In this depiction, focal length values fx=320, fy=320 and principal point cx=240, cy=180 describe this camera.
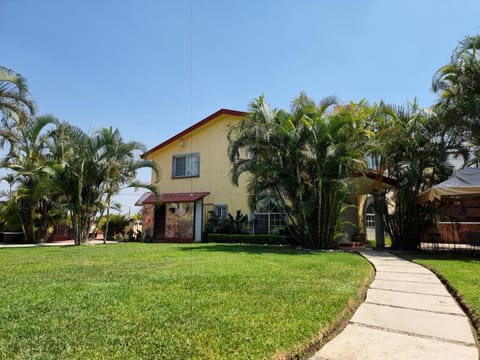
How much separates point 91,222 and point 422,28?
677 inches

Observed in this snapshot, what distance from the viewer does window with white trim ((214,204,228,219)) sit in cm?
1968

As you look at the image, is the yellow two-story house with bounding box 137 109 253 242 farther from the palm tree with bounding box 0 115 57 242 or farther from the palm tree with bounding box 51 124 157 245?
the palm tree with bounding box 0 115 57 242

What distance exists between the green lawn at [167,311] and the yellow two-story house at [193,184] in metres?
12.4

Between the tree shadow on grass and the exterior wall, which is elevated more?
the exterior wall

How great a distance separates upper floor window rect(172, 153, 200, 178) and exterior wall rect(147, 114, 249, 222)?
261 mm

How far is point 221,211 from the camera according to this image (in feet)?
65.3

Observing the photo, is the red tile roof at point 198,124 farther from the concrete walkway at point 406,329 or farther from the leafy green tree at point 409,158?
the concrete walkway at point 406,329

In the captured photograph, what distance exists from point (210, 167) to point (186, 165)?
6.56ft

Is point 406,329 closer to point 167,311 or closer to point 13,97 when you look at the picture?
point 167,311

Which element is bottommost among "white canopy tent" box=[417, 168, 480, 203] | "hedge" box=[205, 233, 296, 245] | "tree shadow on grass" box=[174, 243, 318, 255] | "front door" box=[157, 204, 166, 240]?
"tree shadow on grass" box=[174, 243, 318, 255]

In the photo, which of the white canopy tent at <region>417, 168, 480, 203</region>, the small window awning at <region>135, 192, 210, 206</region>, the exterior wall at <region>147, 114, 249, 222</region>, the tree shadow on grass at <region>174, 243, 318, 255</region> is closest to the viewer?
the white canopy tent at <region>417, 168, 480, 203</region>

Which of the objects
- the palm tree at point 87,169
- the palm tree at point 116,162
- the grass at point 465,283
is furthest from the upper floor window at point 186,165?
the grass at point 465,283

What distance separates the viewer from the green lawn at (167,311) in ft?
9.59

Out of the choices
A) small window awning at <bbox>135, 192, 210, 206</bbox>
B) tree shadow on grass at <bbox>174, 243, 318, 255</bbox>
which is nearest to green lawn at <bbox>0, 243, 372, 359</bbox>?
tree shadow on grass at <bbox>174, 243, 318, 255</bbox>
